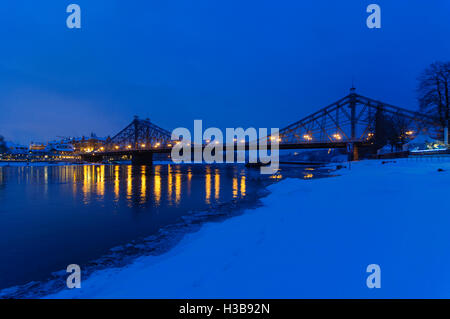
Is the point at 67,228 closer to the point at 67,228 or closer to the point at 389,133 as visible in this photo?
the point at 67,228

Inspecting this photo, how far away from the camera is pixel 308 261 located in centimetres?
496

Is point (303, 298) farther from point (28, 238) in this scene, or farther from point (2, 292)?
point (28, 238)

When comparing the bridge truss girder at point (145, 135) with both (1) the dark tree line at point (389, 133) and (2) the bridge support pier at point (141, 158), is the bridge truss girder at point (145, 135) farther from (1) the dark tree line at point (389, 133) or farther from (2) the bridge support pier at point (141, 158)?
(1) the dark tree line at point (389, 133)

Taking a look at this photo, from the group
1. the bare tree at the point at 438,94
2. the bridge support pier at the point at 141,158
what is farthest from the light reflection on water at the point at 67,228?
the bridge support pier at the point at 141,158

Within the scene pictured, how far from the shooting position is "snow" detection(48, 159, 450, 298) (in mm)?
4023

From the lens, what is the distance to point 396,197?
9.47 meters

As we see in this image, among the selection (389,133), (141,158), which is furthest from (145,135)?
(389,133)

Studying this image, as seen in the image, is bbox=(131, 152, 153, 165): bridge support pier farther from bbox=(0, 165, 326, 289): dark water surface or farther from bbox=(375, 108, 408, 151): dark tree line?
bbox=(0, 165, 326, 289): dark water surface

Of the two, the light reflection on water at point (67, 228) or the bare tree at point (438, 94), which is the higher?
the bare tree at point (438, 94)

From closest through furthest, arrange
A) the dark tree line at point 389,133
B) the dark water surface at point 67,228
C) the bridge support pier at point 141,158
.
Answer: the dark water surface at point 67,228 → the dark tree line at point 389,133 → the bridge support pier at point 141,158

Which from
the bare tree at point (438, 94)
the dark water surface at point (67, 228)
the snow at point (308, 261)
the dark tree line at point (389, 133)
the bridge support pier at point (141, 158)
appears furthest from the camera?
the bridge support pier at point (141, 158)

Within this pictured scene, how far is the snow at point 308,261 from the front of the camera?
13.2 ft

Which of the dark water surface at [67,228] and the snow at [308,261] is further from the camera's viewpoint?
the dark water surface at [67,228]
